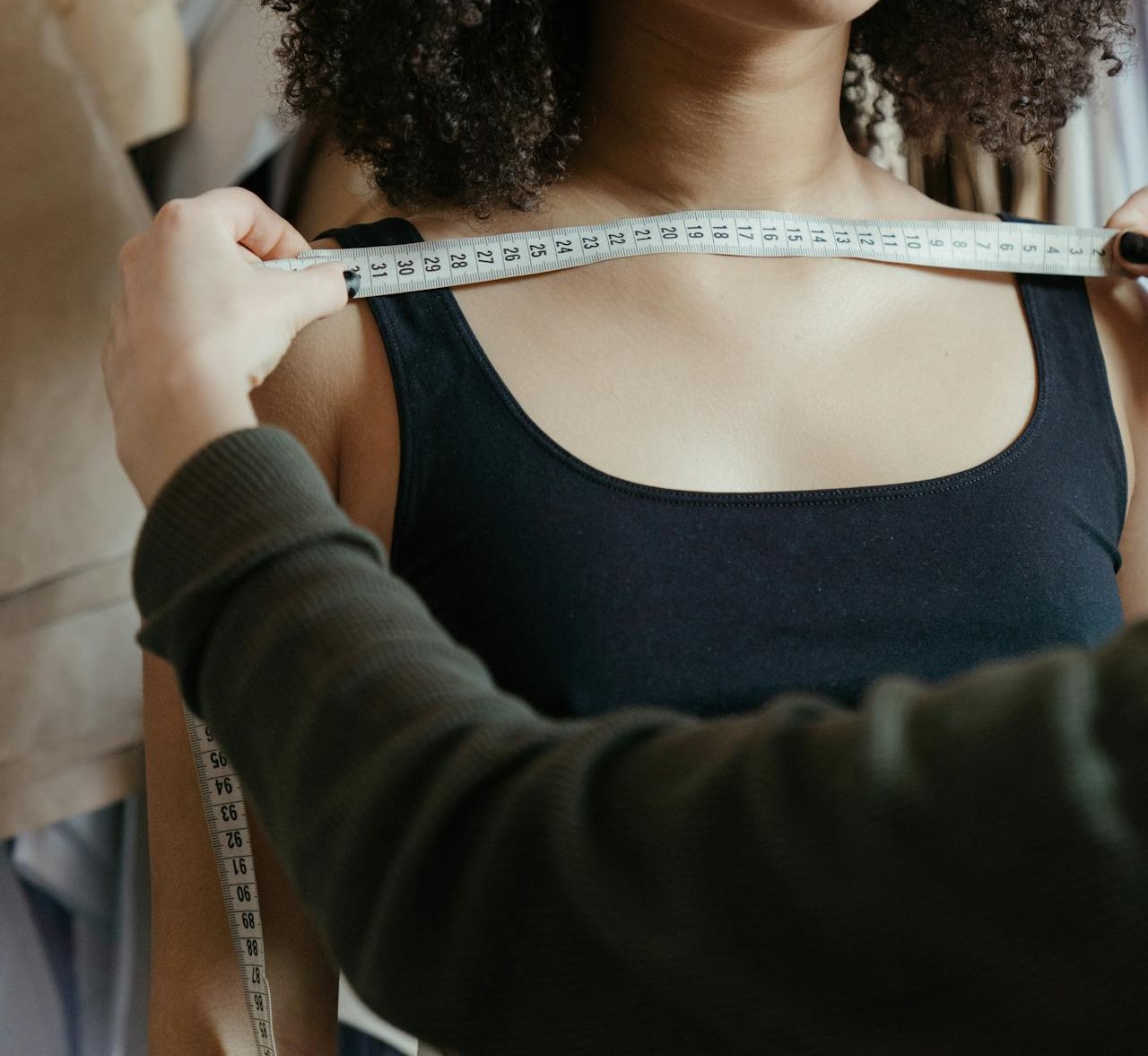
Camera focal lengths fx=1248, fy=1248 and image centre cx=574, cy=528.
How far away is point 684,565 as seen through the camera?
4.18 feet

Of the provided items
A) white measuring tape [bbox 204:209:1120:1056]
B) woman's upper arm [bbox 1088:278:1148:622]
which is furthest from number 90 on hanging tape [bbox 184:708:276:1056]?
woman's upper arm [bbox 1088:278:1148:622]

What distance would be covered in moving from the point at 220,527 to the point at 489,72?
0.87 m

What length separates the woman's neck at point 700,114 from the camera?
1.45 meters

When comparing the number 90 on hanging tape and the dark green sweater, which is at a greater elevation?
the dark green sweater

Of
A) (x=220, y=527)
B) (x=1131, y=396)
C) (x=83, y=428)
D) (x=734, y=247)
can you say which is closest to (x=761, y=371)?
(x=734, y=247)

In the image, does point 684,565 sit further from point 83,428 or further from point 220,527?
point 83,428

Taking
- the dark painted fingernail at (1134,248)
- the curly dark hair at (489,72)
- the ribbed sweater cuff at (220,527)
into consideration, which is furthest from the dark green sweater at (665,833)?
the dark painted fingernail at (1134,248)

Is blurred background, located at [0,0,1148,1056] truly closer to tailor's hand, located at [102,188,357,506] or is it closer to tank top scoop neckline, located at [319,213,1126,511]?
tank top scoop neckline, located at [319,213,1126,511]

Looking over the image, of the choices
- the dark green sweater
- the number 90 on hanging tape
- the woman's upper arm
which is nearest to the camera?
the dark green sweater

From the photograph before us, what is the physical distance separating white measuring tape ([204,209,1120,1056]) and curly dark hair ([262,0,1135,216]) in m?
0.10

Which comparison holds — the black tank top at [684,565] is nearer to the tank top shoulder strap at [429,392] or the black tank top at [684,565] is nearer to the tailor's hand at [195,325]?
the tank top shoulder strap at [429,392]

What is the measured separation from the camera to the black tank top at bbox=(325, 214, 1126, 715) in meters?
1.26

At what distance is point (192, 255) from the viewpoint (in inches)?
44.6

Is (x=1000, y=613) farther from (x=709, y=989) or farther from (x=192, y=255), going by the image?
(x=192, y=255)
